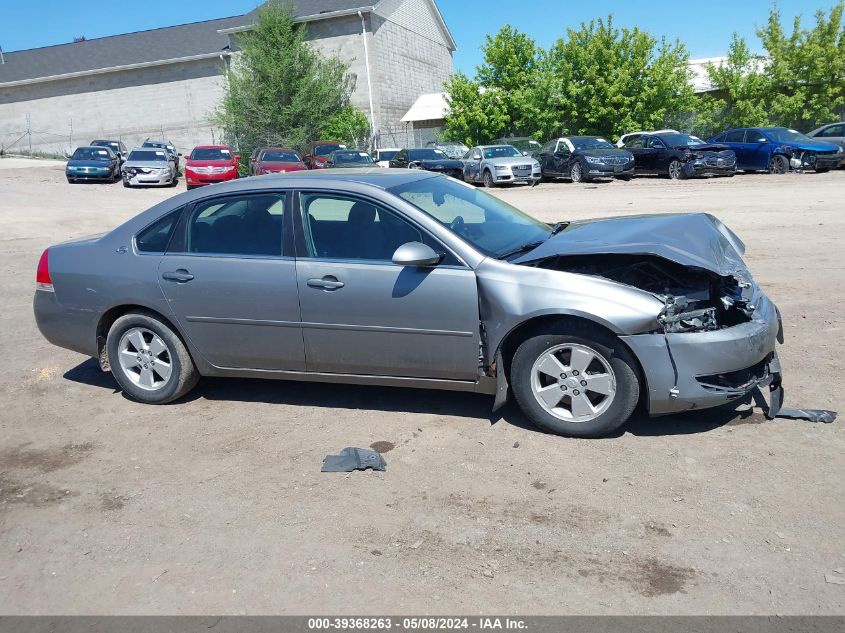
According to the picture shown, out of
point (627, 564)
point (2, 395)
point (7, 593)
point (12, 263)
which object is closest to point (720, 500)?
point (627, 564)

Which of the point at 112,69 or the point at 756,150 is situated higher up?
the point at 112,69

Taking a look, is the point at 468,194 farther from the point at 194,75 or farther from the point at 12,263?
the point at 194,75

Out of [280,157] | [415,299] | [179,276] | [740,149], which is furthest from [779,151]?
[179,276]

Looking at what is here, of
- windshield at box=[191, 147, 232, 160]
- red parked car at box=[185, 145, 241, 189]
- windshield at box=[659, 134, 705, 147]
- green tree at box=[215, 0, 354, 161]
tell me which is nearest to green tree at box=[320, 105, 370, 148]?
green tree at box=[215, 0, 354, 161]

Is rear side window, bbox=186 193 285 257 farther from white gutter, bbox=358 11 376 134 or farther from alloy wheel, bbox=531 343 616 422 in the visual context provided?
white gutter, bbox=358 11 376 134

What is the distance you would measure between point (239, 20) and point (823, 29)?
102ft

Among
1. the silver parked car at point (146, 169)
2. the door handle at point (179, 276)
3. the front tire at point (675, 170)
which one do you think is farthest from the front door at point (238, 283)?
the silver parked car at point (146, 169)

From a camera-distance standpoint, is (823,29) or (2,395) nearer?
(2,395)

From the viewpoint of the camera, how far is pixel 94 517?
418 cm

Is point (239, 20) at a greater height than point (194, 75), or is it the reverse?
point (239, 20)

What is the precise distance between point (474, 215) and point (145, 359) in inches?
104

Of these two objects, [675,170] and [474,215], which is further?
[675,170]

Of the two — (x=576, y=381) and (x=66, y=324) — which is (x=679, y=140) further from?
(x=66, y=324)

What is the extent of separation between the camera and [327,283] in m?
5.10
